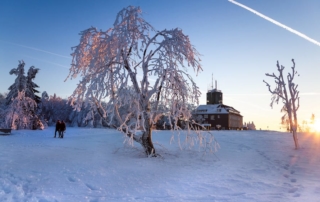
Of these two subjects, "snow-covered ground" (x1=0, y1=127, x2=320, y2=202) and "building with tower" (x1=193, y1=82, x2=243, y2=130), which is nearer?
"snow-covered ground" (x1=0, y1=127, x2=320, y2=202)

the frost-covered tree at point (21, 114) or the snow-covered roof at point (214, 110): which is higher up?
the snow-covered roof at point (214, 110)

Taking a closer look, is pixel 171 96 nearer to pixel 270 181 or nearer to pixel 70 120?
pixel 270 181

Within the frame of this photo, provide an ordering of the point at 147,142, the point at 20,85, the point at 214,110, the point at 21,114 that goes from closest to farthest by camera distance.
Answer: the point at 147,142, the point at 21,114, the point at 20,85, the point at 214,110

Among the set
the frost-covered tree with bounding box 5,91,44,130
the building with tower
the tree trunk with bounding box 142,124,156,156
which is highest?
the building with tower

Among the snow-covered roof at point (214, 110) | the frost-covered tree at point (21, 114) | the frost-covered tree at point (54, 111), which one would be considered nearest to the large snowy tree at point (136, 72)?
the frost-covered tree at point (21, 114)

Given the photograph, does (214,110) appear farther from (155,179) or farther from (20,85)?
(155,179)

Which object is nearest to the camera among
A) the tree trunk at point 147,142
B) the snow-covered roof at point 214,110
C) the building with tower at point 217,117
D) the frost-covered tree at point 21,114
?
the tree trunk at point 147,142

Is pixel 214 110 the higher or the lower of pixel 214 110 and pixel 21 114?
the higher

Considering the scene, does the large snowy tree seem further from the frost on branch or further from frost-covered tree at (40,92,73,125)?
frost-covered tree at (40,92,73,125)

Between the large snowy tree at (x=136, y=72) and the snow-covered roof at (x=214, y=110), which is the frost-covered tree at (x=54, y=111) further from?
the large snowy tree at (x=136, y=72)

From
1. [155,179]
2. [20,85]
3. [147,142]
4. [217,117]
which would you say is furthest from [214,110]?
[155,179]

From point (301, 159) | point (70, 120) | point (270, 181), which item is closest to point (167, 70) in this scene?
point (270, 181)

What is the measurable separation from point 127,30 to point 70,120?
58188 mm

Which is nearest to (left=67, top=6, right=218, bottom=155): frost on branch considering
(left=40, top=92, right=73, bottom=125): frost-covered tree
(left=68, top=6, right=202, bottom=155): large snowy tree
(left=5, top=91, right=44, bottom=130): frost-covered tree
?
(left=68, top=6, right=202, bottom=155): large snowy tree
